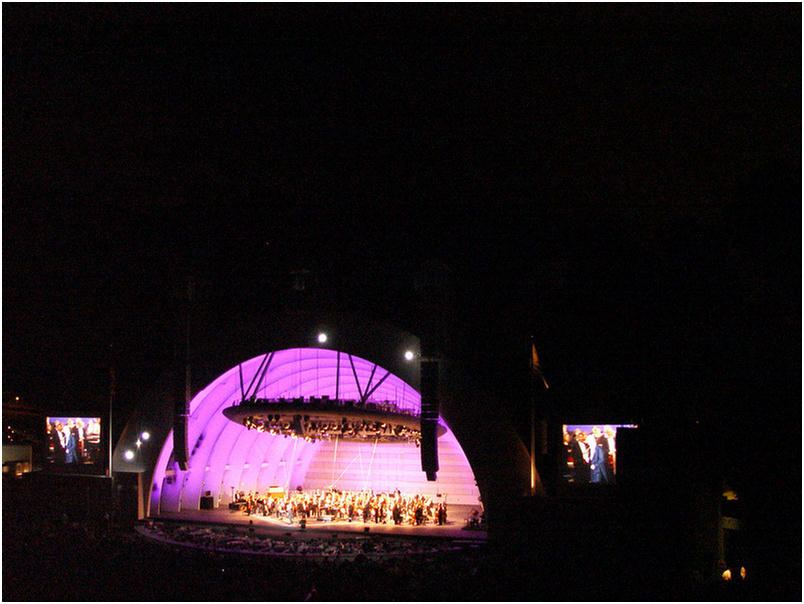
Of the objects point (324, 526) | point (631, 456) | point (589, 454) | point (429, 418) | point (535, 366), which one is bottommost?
point (324, 526)

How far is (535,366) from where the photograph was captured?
78.4 ft

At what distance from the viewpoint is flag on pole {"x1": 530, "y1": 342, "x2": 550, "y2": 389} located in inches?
907

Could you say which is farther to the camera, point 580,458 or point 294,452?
point 294,452

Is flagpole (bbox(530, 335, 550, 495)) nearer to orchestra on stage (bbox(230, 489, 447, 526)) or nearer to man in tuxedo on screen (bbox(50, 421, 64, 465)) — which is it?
orchestra on stage (bbox(230, 489, 447, 526))

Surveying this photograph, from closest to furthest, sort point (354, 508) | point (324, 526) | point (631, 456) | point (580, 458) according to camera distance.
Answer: point (631, 456) → point (580, 458) → point (324, 526) → point (354, 508)

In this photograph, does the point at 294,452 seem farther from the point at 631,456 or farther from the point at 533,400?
the point at 631,456

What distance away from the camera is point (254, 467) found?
3712 cm

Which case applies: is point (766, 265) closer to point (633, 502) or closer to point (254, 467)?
point (633, 502)

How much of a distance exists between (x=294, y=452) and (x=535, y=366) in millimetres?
19914

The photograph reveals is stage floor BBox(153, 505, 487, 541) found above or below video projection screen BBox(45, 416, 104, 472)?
below

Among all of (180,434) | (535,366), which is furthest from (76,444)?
(535,366)

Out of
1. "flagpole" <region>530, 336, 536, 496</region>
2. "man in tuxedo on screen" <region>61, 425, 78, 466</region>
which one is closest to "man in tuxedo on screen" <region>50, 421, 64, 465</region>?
"man in tuxedo on screen" <region>61, 425, 78, 466</region>

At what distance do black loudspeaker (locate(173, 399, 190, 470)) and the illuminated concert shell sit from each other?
2.18 metres

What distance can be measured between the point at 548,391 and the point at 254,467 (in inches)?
768
